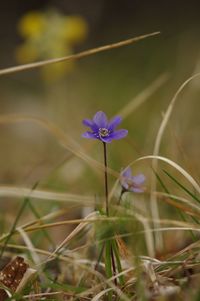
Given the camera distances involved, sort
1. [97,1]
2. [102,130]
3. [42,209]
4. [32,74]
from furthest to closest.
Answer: [97,1] → [32,74] → [42,209] → [102,130]

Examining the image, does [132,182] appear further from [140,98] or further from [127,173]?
[140,98]

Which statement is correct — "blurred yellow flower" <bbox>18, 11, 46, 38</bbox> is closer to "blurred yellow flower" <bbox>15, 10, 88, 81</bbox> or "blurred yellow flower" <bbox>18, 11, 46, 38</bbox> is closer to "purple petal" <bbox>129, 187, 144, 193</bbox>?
"blurred yellow flower" <bbox>15, 10, 88, 81</bbox>

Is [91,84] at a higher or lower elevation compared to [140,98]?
higher

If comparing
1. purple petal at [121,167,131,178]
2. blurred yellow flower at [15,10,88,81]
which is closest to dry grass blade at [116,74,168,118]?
purple petal at [121,167,131,178]

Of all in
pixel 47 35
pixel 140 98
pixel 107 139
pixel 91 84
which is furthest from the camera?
pixel 91 84

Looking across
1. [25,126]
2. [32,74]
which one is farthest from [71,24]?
[32,74]

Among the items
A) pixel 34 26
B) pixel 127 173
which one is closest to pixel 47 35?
pixel 34 26

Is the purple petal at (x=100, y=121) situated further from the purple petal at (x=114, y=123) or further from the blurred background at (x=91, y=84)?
the blurred background at (x=91, y=84)

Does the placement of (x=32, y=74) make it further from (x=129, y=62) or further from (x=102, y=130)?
(x=102, y=130)
